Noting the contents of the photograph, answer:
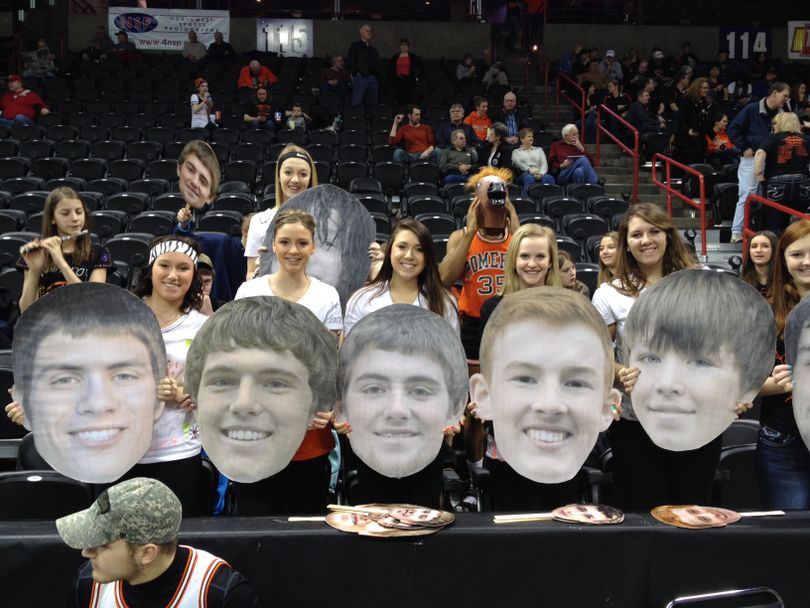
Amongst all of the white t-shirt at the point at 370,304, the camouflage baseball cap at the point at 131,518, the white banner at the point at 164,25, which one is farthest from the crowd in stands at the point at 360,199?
the camouflage baseball cap at the point at 131,518

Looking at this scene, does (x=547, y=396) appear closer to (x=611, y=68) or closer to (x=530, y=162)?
(x=530, y=162)

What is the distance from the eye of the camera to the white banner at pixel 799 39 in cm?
1628

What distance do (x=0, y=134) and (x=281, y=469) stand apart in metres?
9.65

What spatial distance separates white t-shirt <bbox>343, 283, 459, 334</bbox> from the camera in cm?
372

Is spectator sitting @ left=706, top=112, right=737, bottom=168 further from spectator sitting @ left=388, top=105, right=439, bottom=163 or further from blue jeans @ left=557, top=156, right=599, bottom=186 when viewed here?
spectator sitting @ left=388, top=105, right=439, bottom=163

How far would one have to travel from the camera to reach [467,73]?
14250 mm

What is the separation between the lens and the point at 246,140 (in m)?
11.4

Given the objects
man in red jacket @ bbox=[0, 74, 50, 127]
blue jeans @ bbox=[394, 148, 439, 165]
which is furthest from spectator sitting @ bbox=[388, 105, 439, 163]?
man in red jacket @ bbox=[0, 74, 50, 127]

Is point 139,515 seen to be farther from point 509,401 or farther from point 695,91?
point 695,91

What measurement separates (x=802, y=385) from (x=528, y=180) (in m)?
6.57

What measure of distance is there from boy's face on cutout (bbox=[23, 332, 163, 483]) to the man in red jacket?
9855 millimetres

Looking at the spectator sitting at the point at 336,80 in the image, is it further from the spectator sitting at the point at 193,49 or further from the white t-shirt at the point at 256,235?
the white t-shirt at the point at 256,235

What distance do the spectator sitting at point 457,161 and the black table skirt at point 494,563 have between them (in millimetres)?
7103

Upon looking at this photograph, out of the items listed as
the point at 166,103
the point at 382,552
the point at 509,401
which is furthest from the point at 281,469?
the point at 166,103
